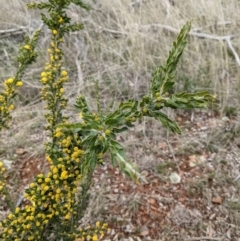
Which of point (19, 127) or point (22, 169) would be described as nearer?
point (22, 169)

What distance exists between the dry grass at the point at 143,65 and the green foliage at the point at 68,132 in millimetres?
752

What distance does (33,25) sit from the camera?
2.87 metres

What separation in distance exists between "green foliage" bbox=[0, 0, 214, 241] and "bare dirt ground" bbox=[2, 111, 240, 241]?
593 millimetres

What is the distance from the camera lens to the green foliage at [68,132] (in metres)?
0.81

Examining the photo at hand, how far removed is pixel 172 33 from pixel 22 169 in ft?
4.80

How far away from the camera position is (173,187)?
1888mm

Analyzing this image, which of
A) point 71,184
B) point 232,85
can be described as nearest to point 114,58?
point 232,85

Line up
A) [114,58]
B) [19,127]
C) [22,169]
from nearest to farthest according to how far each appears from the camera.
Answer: [22,169] → [19,127] → [114,58]

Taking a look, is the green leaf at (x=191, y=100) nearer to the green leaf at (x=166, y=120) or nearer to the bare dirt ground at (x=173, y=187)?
the green leaf at (x=166, y=120)

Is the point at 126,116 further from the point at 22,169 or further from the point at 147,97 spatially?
the point at 22,169

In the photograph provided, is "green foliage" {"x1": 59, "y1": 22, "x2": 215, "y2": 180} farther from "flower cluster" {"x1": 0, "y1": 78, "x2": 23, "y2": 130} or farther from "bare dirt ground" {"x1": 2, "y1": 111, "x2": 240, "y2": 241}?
"bare dirt ground" {"x1": 2, "y1": 111, "x2": 240, "y2": 241}

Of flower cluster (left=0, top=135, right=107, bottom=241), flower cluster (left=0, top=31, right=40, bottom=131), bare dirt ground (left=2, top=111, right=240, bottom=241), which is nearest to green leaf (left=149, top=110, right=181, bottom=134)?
flower cluster (left=0, top=135, right=107, bottom=241)

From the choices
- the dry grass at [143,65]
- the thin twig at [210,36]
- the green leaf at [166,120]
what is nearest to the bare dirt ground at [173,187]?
the dry grass at [143,65]

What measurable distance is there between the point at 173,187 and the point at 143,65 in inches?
37.4
